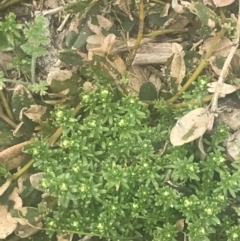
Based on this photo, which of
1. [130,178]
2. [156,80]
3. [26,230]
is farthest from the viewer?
[156,80]

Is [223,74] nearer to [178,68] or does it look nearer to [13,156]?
[178,68]

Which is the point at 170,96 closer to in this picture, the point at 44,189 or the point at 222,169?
the point at 222,169

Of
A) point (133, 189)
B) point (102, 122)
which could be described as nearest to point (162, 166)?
point (133, 189)

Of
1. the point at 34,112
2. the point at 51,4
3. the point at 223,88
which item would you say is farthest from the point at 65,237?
the point at 51,4

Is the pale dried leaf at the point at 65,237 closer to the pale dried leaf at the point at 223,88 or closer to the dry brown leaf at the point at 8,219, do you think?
the dry brown leaf at the point at 8,219

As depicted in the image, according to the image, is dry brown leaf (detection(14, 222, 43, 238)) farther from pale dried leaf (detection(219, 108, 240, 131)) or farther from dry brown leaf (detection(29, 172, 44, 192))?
pale dried leaf (detection(219, 108, 240, 131))

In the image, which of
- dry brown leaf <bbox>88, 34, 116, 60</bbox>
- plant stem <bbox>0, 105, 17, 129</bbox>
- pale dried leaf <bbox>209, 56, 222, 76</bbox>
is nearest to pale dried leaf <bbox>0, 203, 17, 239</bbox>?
plant stem <bbox>0, 105, 17, 129</bbox>

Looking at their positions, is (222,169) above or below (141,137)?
below
